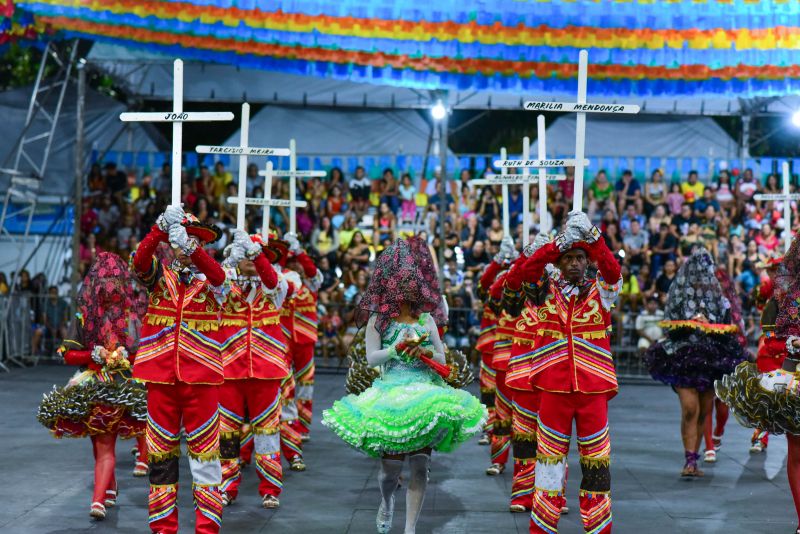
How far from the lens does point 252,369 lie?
9102mm

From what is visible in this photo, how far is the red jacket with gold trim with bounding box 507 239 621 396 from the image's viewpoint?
293 inches

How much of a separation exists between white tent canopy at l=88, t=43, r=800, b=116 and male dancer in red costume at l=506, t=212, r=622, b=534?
15.3m

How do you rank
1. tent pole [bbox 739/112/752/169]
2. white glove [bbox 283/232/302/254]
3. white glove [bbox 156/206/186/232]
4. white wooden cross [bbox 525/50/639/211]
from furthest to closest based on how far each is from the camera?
tent pole [bbox 739/112/752/169] < white glove [bbox 283/232/302/254] < white wooden cross [bbox 525/50/639/211] < white glove [bbox 156/206/186/232]

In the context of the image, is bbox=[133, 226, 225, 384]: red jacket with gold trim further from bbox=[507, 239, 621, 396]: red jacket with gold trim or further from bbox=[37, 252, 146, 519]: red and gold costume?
bbox=[507, 239, 621, 396]: red jacket with gold trim

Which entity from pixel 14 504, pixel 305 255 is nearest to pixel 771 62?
pixel 305 255

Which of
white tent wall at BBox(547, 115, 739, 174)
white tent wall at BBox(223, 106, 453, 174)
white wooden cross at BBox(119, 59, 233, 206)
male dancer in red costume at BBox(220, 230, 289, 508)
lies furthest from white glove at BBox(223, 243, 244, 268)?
white tent wall at BBox(547, 115, 739, 174)

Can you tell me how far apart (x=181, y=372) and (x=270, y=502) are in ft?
6.51

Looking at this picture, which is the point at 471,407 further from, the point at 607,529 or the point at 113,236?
the point at 113,236

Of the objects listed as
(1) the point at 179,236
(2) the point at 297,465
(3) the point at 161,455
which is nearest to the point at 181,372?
(3) the point at 161,455

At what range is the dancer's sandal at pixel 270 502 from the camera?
899cm

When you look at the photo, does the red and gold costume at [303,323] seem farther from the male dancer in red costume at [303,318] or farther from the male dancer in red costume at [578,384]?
the male dancer in red costume at [578,384]

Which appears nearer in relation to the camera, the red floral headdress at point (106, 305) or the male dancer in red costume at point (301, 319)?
the red floral headdress at point (106, 305)

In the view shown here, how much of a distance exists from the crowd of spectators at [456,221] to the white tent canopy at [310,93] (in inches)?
63.5

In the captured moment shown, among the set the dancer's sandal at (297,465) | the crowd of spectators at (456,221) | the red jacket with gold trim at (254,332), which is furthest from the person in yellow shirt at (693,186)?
the red jacket with gold trim at (254,332)
